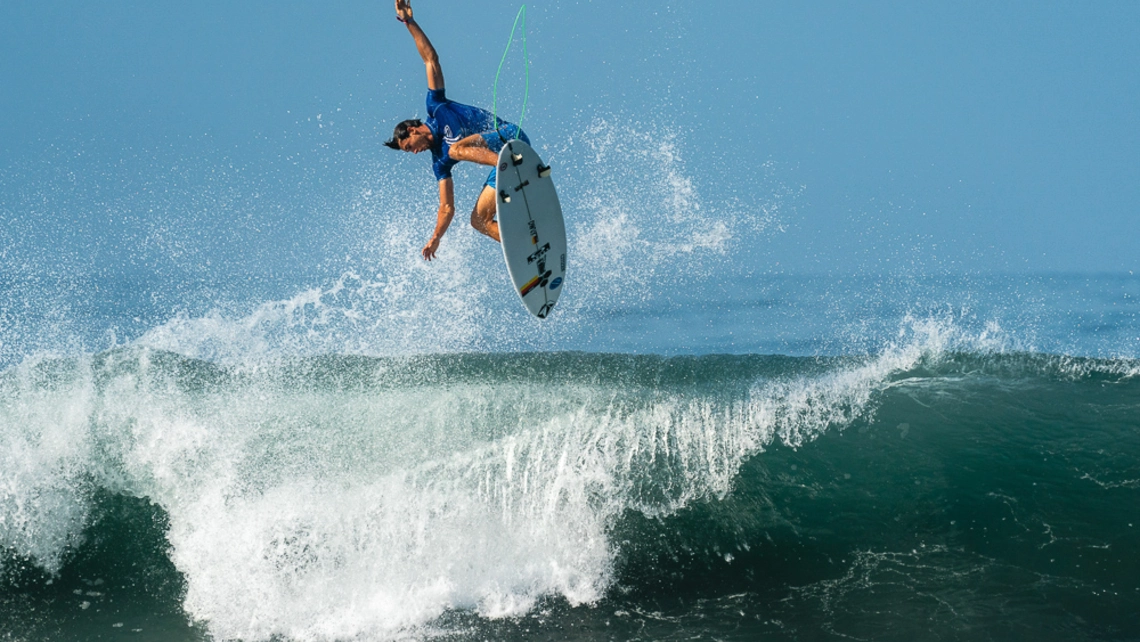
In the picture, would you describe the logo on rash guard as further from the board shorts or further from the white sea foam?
the white sea foam

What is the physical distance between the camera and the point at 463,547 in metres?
4.88

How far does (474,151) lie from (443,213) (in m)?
0.43

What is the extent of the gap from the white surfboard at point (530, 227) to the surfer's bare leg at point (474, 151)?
171 mm

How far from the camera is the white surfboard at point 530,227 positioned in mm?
4445

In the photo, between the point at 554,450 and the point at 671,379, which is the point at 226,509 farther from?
the point at 671,379

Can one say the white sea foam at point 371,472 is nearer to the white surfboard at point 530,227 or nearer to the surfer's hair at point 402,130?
the white surfboard at point 530,227

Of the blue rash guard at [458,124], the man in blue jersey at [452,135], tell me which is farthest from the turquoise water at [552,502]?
the blue rash guard at [458,124]

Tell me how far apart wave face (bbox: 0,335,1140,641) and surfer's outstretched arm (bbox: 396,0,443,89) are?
2.16 meters

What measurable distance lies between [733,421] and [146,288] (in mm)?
12385

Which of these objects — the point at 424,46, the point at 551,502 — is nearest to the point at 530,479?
the point at 551,502

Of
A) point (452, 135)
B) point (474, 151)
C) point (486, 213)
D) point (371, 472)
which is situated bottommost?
point (371, 472)

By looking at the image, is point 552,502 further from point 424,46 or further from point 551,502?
point 424,46

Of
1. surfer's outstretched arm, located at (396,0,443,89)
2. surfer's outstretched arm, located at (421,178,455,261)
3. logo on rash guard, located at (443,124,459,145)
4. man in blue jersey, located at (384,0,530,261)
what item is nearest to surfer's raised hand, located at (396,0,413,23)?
surfer's outstretched arm, located at (396,0,443,89)

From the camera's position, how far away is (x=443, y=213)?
4852 millimetres
